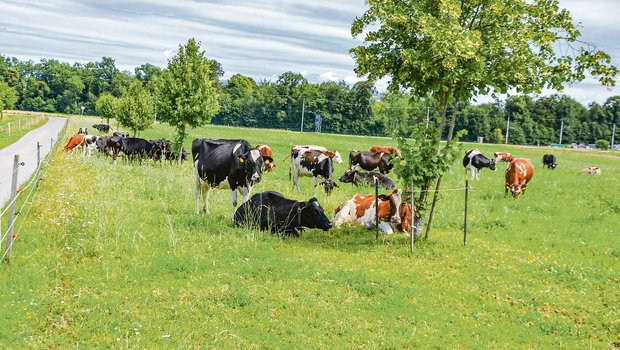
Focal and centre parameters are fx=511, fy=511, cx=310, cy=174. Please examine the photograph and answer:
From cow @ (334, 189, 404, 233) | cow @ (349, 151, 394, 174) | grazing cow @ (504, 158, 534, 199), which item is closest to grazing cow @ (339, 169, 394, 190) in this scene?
cow @ (349, 151, 394, 174)

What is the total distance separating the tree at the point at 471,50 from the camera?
43.7ft

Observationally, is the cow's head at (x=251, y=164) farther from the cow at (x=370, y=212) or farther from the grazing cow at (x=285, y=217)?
the cow at (x=370, y=212)

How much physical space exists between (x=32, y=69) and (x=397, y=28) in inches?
7514

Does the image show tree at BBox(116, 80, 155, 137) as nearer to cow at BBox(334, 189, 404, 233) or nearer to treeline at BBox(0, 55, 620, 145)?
cow at BBox(334, 189, 404, 233)

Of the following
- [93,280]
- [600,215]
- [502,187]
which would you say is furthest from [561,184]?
[93,280]

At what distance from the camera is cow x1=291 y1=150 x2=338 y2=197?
78.7 feet

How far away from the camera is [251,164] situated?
16188 millimetres

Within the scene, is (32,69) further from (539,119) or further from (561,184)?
(561,184)

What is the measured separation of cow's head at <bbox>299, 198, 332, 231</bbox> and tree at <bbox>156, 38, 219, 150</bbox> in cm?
1808

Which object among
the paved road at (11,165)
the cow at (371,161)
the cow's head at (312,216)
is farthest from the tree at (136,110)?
the cow's head at (312,216)

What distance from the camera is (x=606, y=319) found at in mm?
10328

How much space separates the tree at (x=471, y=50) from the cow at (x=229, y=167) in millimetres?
4807

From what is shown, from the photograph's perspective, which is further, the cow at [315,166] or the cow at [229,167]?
the cow at [315,166]

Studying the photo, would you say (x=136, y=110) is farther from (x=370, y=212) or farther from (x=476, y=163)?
(x=370, y=212)
